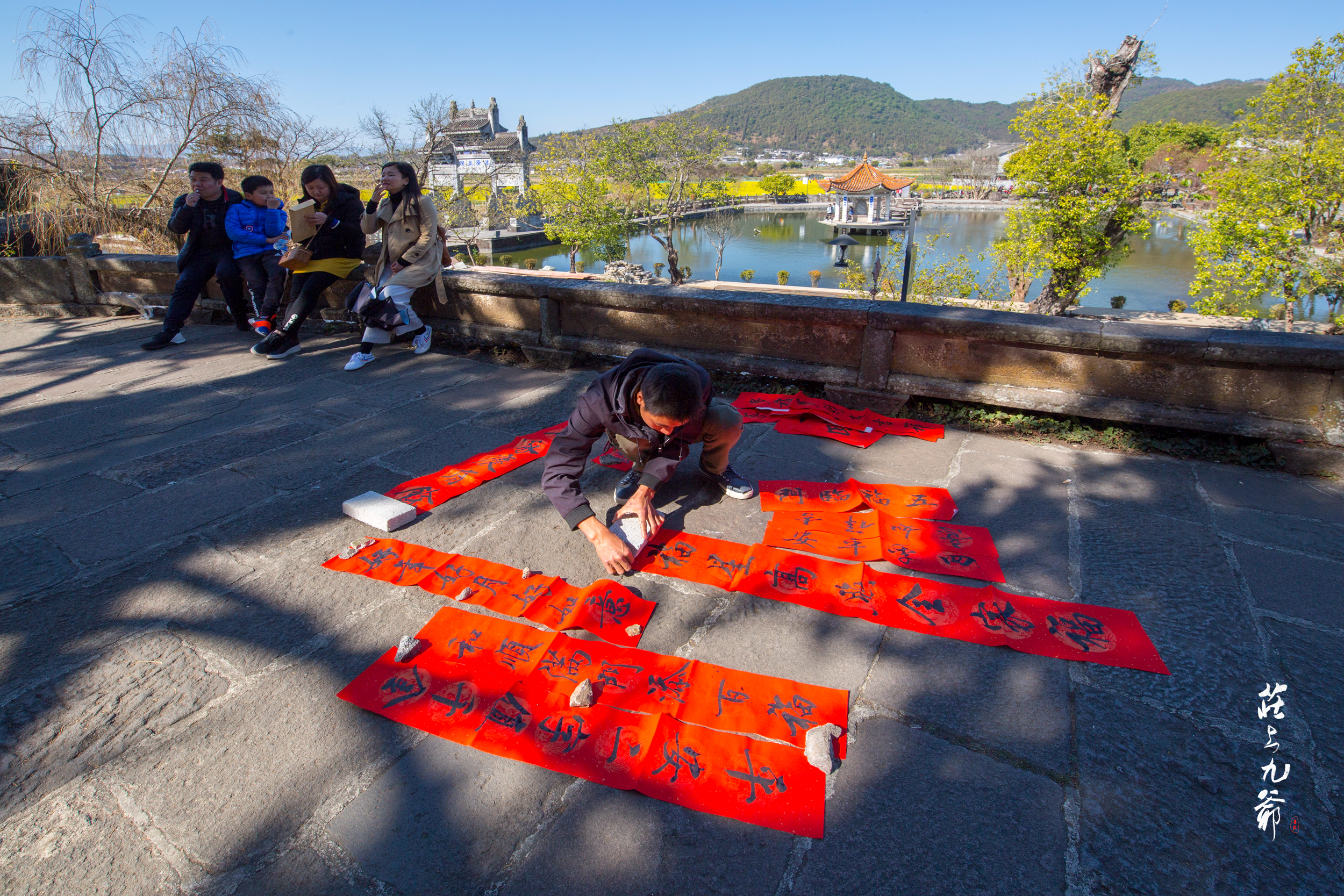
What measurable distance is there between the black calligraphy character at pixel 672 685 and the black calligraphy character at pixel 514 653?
1.22 ft

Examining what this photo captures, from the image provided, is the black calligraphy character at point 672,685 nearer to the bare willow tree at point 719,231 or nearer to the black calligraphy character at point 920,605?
the black calligraphy character at point 920,605

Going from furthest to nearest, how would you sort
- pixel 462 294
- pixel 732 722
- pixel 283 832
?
1. pixel 462 294
2. pixel 732 722
3. pixel 283 832

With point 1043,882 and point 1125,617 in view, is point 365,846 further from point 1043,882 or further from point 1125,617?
point 1125,617

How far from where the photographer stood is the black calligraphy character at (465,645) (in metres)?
1.91

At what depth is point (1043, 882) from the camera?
127 centimetres

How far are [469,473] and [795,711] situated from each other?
1.95 m

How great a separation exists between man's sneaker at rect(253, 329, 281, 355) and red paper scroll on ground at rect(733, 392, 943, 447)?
11.9 feet

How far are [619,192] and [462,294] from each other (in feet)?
95.6

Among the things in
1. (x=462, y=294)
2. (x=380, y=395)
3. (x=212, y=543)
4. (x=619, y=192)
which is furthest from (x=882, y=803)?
(x=619, y=192)

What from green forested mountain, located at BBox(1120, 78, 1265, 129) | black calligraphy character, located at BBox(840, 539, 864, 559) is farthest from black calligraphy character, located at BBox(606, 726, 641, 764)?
green forested mountain, located at BBox(1120, 78, 1265, 129)

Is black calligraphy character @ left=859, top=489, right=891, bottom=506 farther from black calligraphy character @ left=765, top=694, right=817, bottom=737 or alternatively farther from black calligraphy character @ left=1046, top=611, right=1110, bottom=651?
black calligraphy character @ left=765, top=694, right=817, bottom=737

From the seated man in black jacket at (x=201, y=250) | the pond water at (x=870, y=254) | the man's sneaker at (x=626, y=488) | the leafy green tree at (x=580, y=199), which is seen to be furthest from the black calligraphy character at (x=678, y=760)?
the leafy green tree at (x=580, y=199)

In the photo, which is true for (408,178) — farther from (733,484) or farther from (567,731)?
(567,731)

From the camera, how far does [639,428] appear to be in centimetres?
243
